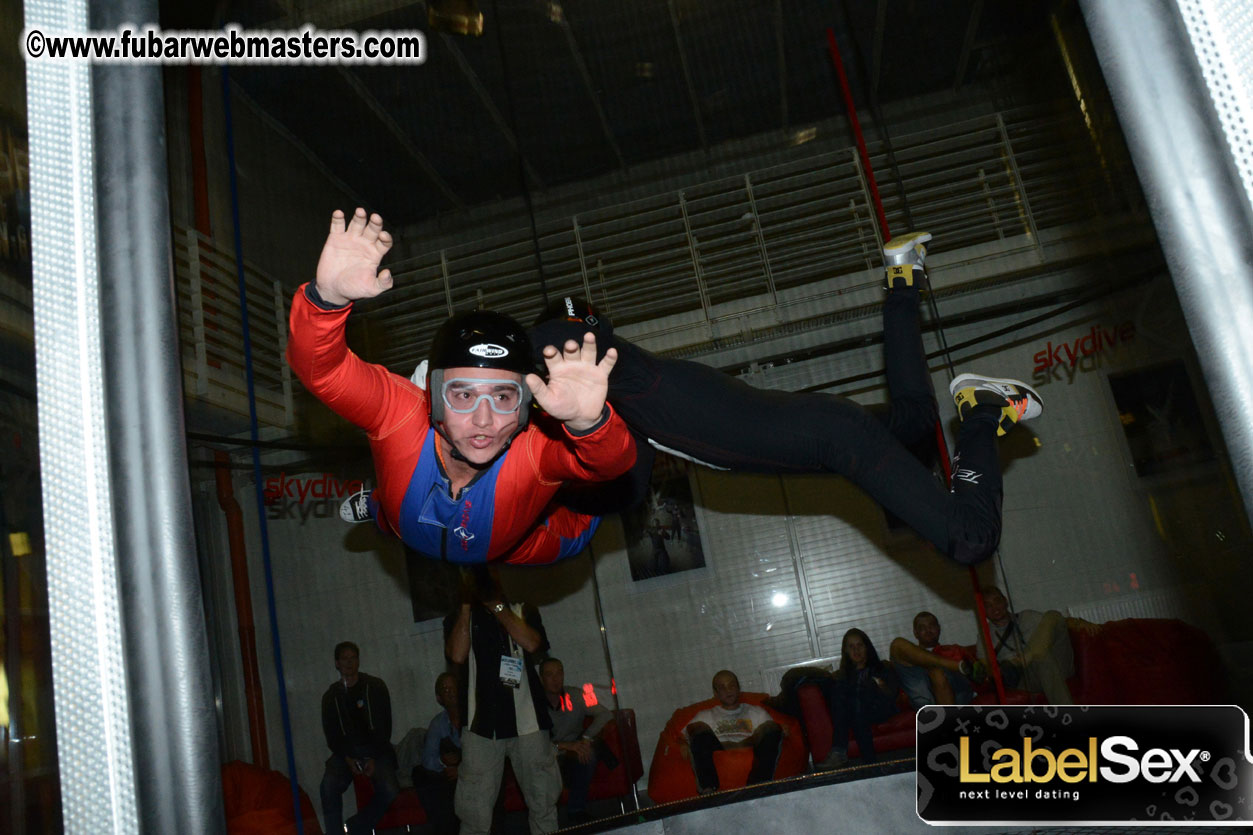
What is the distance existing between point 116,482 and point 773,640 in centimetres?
320

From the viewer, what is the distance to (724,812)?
88.9 inches

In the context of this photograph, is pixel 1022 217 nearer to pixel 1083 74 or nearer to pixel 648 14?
pixel 1083 74

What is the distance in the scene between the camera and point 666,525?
368 cm

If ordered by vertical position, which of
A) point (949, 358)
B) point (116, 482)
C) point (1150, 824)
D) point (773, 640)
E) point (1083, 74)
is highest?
point (1083, 74)

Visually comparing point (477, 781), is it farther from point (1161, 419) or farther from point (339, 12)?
point (339, 12)

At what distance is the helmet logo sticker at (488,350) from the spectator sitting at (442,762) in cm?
215

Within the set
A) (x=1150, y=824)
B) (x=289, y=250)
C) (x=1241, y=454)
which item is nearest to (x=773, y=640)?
(x=1150, y=824)

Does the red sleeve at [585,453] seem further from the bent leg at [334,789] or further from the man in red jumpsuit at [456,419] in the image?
the bent leg at [334,789]

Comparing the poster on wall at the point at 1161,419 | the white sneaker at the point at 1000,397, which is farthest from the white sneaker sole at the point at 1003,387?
the poster on wall at the point at 1161,419

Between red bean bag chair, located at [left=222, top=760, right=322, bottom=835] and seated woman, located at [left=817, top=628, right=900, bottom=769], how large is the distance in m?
2.25

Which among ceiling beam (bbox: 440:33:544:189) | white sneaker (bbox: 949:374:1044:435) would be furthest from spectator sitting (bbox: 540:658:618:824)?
ceiling beam (bbox: 440:33:544:189)

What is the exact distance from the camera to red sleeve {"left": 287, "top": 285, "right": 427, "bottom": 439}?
5.24ft

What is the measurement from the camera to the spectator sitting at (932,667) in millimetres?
3408

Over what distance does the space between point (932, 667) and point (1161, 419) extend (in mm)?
1356
